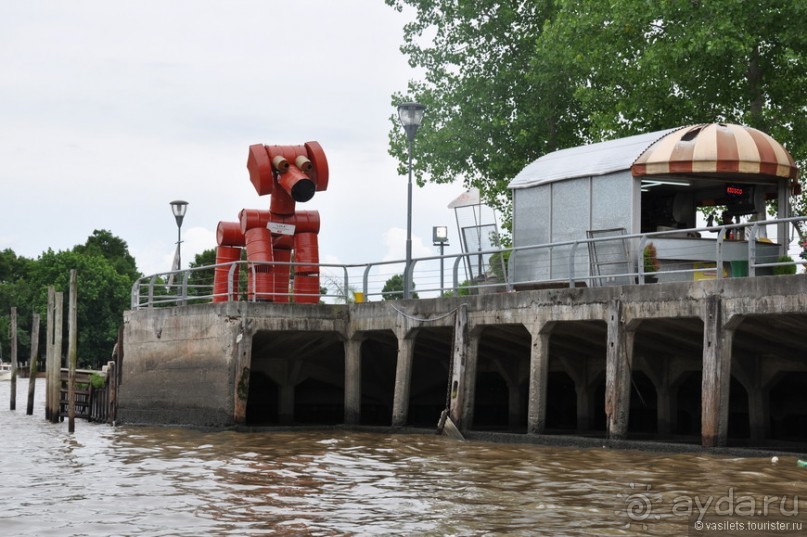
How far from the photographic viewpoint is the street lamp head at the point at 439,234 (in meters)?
32.3

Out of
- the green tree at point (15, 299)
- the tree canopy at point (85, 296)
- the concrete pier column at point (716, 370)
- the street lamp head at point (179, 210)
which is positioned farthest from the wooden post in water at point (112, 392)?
the green tree at point (15, 299)

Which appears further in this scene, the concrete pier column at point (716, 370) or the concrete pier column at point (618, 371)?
the concrete pier column at point (618, 371)

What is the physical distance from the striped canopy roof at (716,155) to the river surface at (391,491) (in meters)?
5.97

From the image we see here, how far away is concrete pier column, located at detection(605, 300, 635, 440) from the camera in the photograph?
71.5ft

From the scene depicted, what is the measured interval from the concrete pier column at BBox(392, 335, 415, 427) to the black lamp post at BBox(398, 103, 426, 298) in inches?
47.9

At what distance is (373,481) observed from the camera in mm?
18391

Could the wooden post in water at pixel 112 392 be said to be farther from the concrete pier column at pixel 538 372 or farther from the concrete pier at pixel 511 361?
the concrete pier column at pixel 538 372

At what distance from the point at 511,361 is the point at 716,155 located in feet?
27.3

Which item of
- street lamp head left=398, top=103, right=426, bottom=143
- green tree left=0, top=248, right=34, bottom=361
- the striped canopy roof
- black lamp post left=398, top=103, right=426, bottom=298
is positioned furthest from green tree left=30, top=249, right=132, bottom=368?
the striped canopy roof

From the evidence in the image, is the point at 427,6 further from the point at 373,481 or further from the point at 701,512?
the point at 701,512

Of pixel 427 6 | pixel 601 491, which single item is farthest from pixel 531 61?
pixel 601 491

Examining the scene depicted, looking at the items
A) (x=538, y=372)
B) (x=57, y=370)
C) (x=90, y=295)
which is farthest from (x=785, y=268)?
(x=90, y=295)

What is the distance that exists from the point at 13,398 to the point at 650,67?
26397mm

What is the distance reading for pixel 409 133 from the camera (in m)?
26.7
